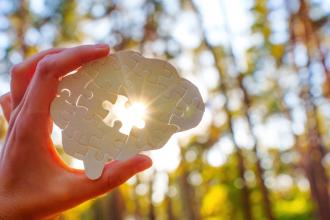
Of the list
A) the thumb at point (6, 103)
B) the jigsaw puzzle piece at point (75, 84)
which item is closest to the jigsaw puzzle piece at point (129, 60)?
the jigsaw puzzle piece at point (75, 84)

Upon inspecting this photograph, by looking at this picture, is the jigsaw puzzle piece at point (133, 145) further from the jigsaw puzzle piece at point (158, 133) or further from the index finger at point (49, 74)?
the index finger at point (49, 74)

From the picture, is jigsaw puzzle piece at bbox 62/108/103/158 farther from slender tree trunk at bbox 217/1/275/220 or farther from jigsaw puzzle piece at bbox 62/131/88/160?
slender tree trunk at bbox 217/1/275/220

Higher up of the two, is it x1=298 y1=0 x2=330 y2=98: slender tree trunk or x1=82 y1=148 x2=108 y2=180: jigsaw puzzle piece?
x1=298 y1=0 x2=330 y2=98: slender tree trunk

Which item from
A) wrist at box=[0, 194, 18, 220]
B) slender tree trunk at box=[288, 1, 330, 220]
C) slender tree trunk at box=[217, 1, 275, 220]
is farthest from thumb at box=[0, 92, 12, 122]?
slender tree trunk at box=[288, 1, 330, 220]

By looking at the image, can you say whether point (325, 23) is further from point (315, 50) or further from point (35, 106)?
point (35, 106)

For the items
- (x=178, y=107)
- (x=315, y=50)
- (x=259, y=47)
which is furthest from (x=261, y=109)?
(x=178, y=107)

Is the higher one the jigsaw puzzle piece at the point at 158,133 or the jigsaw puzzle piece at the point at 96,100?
the jigsaw puzzle piece at the point at 96,100

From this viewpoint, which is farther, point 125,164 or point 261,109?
point 261,109
